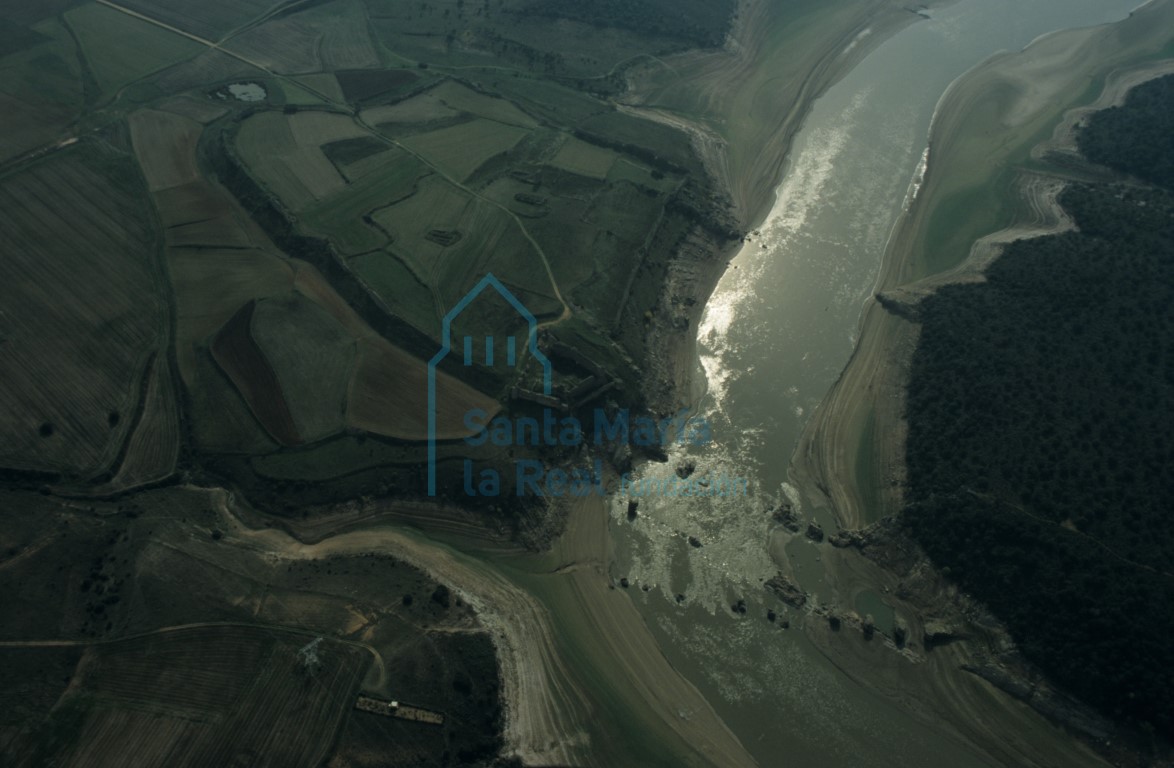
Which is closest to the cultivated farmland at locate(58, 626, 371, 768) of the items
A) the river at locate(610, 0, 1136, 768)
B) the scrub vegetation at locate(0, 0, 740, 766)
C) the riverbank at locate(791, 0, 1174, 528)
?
the scrub vegetation at locate(0, 0, 740, 766)

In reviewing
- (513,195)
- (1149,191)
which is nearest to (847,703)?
(513,195)

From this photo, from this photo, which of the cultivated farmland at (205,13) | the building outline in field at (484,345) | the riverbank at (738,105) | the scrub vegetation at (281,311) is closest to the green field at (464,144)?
the scrub vegetation at (281,311)

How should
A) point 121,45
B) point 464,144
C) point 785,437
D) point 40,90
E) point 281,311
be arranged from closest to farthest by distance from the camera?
1. point 785,437
2. point 281,311
3. point 464,144
4. point 40,90
5. point 121,45

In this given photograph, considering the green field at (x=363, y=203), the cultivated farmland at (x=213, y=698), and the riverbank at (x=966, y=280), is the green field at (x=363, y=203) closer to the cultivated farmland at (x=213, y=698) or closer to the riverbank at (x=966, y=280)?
the cultivated farmland at (x=213, y=698)

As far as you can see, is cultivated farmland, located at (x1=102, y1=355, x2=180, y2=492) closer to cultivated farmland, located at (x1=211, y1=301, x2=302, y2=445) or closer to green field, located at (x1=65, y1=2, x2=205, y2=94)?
cultivated farmland, located at (x1=211, y1=301, x2=302, y2=445)

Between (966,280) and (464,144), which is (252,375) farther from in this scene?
(966,280)

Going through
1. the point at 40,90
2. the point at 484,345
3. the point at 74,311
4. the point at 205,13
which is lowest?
the point at 74,311

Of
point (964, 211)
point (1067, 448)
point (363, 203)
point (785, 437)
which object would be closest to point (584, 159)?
point (363, 203)
